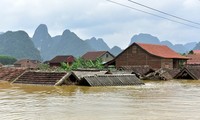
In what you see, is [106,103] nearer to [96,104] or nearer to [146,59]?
[96,104]

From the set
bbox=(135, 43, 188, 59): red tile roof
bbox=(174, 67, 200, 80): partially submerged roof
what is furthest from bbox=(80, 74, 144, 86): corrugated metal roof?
bbox=(135, 43, 188, 59): red tile roof

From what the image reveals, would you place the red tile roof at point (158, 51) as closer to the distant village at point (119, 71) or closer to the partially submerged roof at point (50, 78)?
the distant village at point (119, 71)

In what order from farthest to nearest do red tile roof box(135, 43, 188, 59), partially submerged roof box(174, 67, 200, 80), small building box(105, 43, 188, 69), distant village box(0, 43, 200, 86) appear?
red tile roof box(135, 43, 188, 59), small building box(105, 43, 188, 69), partially submerged roof box(174, 67, 200, 80), distant village box(0, 43, 200, 86)

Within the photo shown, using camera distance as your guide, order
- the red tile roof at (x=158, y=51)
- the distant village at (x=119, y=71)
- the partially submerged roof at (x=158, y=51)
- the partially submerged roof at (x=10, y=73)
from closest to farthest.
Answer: the distant village at (x=119, y=71) < the partially submerged roof at (x=10, y=73) < the partially submerged roof at (x=158, y=51) < the red tile roof at (x=158, y=51)

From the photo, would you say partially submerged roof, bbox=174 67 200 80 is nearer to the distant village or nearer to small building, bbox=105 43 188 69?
the distant village

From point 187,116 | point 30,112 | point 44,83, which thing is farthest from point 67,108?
point 44,83

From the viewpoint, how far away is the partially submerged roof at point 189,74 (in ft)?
134

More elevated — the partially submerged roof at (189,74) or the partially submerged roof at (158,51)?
the partially submerged roof at (158,51)

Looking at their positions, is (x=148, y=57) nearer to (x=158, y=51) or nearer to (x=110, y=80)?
(x=158, y=51)

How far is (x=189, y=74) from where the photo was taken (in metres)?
41.1

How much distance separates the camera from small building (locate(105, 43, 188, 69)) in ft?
169

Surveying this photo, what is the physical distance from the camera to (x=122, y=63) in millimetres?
54844

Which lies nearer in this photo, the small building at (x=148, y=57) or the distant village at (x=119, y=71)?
the distant village at (x=119, y=71)

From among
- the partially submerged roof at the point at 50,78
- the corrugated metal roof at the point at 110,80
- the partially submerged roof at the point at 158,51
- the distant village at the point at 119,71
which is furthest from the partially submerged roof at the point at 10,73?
the partially submerged roof at the point at 158,51
